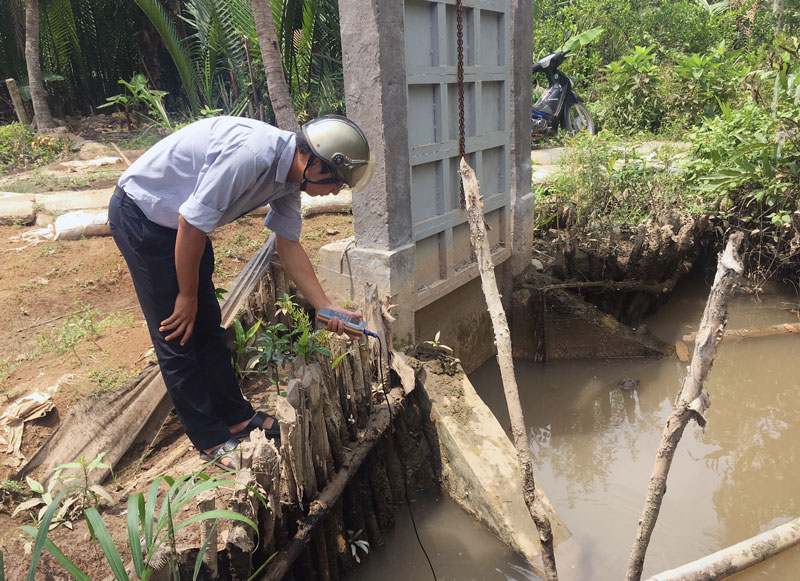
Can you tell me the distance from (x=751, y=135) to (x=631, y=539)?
4411mm

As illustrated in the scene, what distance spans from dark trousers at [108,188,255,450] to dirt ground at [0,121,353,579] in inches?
15.9

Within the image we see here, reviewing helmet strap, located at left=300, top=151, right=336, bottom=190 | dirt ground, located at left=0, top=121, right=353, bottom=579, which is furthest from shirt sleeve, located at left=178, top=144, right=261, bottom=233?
dirt ground, located at left=0, top=121, right=353, bottom=579

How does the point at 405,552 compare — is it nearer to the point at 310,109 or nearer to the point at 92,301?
the point at 92,301

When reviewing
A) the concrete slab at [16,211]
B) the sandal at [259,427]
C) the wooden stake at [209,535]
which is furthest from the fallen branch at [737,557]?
the concrete slab at [16,211]

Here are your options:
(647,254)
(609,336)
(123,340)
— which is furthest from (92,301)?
(647,254)

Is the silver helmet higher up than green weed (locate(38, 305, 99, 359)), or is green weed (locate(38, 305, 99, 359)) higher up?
the silver helmet

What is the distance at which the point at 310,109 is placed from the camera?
31.2ft

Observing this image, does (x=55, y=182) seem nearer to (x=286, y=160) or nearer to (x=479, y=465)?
(x=286, y=160)

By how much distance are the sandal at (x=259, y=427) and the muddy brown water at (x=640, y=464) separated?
0.81 metres

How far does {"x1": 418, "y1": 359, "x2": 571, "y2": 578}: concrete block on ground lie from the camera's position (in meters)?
3.14

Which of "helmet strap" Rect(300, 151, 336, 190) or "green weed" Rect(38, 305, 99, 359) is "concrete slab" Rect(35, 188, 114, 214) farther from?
"helmet strap" Rect(300, 151, 336, 190)

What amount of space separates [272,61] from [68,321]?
116 inches

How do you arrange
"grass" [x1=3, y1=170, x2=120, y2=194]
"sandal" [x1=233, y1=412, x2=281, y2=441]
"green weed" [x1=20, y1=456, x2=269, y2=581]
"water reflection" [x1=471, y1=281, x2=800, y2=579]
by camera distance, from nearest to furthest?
1. "green weed" [x1=20, y1=456, x2=269, y2=581]
2. "sandal" [x1=233, y1=412, x2=281, y2=441]
3. "water reflection" [x1=471, y1=281, x2=800, y2=579]
4. "grass" [x1=3, y1=170, x2=120, y2=194]

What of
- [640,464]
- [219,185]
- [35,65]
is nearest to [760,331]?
[640,464]
